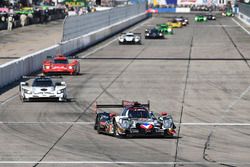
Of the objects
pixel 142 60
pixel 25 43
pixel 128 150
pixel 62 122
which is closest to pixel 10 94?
pixel 62 122

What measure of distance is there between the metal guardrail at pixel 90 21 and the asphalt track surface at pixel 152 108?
10015mm

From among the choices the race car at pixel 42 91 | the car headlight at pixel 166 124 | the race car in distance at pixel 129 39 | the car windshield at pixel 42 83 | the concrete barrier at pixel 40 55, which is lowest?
the race car in distance at pixel 129 39

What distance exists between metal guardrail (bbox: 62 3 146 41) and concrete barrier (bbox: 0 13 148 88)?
0.86 metres

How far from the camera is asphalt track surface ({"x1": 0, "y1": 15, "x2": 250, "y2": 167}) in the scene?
25.1 m

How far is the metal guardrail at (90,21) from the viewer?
271ft

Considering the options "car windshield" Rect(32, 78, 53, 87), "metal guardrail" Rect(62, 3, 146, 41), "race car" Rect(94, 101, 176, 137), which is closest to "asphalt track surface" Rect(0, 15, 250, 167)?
"race car" Rect(94, 101, 176, 137)

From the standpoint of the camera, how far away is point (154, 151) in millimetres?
26250

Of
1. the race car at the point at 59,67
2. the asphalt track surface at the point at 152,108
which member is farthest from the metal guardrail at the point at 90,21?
the race car at the point at 59,67

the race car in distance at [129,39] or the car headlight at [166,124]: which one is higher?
the car headlight at [166,124]

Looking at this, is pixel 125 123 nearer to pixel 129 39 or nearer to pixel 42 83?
Result: pixel 42 83

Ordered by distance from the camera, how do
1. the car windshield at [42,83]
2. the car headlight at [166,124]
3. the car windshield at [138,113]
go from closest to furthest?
the car headlight at [166,124]
the car windshield at [138,113]
the car windshield at [42,83]

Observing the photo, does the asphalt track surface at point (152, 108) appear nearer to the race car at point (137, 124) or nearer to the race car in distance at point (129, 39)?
the race car at point (137, 124)

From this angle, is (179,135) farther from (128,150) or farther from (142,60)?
(142,60)

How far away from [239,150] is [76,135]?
234 inches
